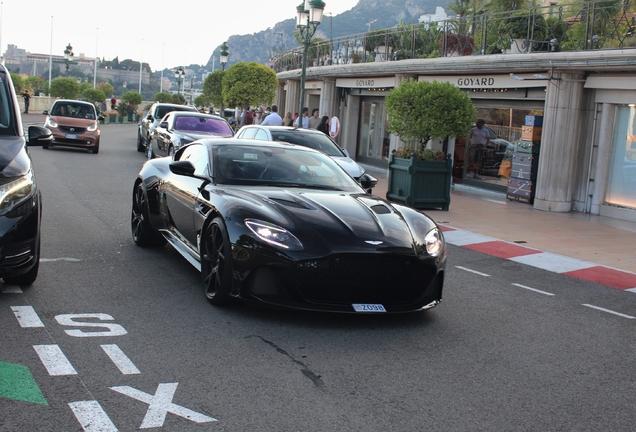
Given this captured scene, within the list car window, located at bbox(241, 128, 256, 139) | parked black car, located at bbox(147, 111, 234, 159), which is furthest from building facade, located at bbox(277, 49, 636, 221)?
parked black car, located at bbox(147, 111, 234, 159)

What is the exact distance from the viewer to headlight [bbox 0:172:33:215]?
228 inches

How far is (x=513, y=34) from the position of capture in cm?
1728

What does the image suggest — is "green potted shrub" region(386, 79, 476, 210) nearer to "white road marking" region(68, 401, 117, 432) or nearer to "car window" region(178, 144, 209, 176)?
"car window" region(178, 144, 209, 176)

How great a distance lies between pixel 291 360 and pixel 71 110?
71.5ft

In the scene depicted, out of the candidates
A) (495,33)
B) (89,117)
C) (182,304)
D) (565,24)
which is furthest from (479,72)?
(182,304)

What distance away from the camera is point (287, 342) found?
538 centimetres

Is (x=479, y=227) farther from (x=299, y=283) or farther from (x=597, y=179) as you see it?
(x=299, y=283)

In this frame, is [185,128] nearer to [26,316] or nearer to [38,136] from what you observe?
[38,136]

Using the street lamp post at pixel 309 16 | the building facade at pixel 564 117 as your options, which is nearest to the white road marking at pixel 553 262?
the building facade at pixel 564 117

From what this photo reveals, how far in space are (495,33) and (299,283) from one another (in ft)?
45.6

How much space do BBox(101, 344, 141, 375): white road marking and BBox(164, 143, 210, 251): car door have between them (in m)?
1.97

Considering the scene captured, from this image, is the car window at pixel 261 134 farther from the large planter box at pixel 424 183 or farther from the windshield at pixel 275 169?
the windshield at pixel 275 169

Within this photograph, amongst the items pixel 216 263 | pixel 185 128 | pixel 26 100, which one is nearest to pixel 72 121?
pixel 185 128

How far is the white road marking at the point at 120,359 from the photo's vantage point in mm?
4617
